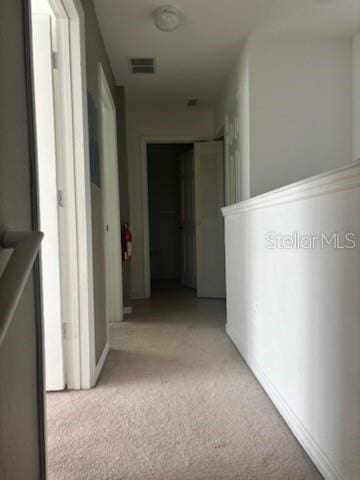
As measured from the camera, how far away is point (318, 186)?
46.8 inches

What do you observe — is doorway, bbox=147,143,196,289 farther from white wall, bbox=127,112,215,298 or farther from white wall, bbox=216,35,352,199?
white wall, bbox=216,35,352,199

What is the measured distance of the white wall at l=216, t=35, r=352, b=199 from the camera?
280 centimetres

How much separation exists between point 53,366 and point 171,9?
7.41ft

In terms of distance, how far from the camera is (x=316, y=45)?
2.80 metres

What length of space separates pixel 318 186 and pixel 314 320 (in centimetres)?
46

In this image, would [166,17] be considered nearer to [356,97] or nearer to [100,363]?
[356,97]

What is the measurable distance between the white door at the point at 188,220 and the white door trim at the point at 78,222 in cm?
298

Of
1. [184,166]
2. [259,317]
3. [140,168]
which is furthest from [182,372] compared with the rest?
[184,166]

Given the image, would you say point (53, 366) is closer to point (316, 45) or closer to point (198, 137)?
point (316, 45)

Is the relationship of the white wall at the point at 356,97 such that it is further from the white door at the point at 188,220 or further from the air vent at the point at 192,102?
the white door at the point at 188,220

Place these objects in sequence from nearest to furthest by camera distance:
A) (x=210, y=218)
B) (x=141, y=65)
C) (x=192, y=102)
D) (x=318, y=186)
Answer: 1. (x=318, y=186)
2. (x=141, y=65)
3. (x=192, y=102)
4. (x=210, y=218)

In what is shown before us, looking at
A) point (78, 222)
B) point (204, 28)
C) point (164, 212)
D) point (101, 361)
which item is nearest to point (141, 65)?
point (204, 28)

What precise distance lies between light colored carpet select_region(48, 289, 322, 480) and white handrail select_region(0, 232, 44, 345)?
895mm

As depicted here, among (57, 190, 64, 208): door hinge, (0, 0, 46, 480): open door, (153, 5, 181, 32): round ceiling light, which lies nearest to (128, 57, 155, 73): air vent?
(153, 5, 181, 32): round ceiling light
